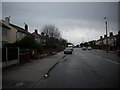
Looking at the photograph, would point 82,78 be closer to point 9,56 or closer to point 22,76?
point 22,76

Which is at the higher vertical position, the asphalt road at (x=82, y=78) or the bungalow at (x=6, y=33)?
the bungalow at (x=6, y=33)

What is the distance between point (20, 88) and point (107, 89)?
3533 millimetres

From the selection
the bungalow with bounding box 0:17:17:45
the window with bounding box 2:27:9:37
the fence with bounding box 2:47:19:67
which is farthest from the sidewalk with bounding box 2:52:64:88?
the window with bounding box 2:27:9:37

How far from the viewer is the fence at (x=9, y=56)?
14625 mm

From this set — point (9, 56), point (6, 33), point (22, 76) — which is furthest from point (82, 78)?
point (6, 33)

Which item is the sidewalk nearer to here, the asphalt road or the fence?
the asphalt road

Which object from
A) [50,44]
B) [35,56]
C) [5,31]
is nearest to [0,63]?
[35,56]

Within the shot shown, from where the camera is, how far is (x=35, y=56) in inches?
995

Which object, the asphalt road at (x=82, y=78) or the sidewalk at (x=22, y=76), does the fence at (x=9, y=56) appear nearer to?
the sidewalk at (x=22, y=76)

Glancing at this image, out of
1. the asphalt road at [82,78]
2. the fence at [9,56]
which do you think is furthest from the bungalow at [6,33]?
the asphalt road at [82,78]

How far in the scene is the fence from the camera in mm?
14625

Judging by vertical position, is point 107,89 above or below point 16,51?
below

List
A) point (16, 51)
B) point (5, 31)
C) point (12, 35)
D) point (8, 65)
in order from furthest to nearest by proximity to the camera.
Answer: point (12, 35) < point (5, 31) < point (16, 51) < point (8, 65)

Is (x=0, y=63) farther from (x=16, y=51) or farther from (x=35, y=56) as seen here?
(x=35, y=56)
